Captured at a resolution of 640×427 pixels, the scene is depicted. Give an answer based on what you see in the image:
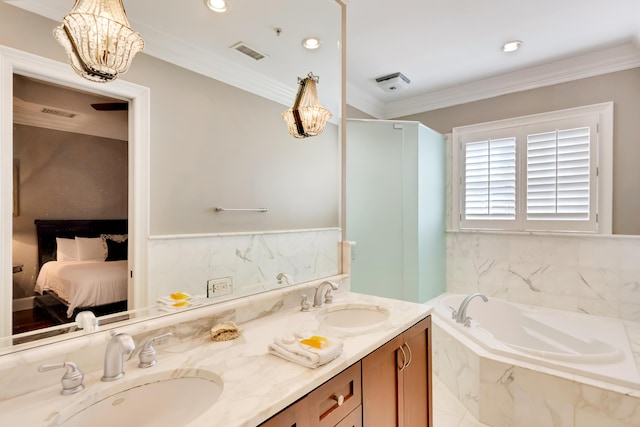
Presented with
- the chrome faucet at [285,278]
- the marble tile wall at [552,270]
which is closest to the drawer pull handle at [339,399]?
the chrome faucet at [285,278]

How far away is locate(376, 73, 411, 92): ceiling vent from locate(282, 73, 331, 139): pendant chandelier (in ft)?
4.73

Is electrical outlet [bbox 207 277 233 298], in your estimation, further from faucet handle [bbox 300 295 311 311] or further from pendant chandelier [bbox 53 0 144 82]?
pendant chandelier [bbox 53 0 144 82]

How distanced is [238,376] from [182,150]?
865 mm

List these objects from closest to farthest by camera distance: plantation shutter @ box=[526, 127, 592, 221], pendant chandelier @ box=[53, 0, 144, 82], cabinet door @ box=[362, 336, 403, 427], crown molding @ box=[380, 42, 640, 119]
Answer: pendant chandelier @ box=[53, 0, 144, 82] < cabinet door @ box=[362, 336, 403, 427] < crown molding @ box=[380, 42, 640, 119] < plantation shutter @ box=[526, 127, 592, 221]

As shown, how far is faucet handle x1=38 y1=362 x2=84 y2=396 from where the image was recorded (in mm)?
837

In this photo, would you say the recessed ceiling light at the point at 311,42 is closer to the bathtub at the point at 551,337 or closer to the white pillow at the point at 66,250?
the white pillow at the point at 66,250

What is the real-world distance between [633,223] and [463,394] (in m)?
1.99

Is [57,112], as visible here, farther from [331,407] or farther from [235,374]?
[331,407]

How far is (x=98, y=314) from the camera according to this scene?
1.04 m

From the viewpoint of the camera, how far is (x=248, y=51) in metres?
1.61

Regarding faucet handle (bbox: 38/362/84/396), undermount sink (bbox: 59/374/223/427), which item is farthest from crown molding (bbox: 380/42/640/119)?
faucet handle (bbox: 38/362/84/396)

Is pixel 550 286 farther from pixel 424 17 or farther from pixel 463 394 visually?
pixel 424 17

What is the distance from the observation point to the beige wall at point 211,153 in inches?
46.3

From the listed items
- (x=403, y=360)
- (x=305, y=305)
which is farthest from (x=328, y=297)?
(x=403, y=360)
